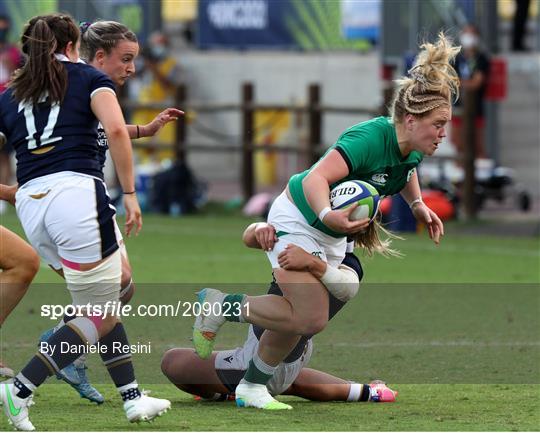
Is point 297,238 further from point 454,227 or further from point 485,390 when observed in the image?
point 454,227

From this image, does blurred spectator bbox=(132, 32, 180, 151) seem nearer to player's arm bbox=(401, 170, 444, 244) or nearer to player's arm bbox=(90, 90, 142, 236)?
player's arm bbox=(401, 170, 444, 244)

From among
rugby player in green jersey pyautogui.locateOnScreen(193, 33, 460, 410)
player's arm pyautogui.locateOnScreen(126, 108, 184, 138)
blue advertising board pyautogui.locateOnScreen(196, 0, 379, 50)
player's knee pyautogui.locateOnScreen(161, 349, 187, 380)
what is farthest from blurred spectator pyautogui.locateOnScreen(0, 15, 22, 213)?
rugby player in green jersey pyautogui.locateOnScreen(193, 33, 460, 410)

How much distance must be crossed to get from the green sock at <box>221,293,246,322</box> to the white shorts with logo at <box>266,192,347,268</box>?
0.78 feet

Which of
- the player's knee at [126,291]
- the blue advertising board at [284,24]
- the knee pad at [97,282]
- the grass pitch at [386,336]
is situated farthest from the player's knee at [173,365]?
the blue advertising board at [284,24]

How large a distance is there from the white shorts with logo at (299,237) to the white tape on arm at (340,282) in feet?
0.30

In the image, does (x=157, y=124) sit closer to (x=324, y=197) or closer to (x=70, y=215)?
(x=324, y=197)

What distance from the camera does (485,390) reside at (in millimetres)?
8156

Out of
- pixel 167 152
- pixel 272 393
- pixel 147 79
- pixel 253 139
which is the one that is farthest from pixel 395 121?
pixel 147 79

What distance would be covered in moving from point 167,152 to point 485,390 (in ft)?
56.2

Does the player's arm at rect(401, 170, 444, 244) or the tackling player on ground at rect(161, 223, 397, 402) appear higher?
the player's arm at rect(401, 170, 444, 244)

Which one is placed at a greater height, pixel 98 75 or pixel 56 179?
pixel 98 75

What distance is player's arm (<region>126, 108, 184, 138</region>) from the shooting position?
7684 millimetres

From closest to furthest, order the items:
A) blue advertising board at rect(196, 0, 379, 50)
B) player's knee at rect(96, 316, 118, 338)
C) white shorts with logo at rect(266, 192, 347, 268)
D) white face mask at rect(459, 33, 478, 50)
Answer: player's knee at rect(96, 316, 118, 338), white shorts with logo at rect(266, 192, 347, 268), white face mask at rect(459, 33, 478, 50), blue advertising board at rect(196, 0, 379, 50)

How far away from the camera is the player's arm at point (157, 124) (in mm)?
7684
